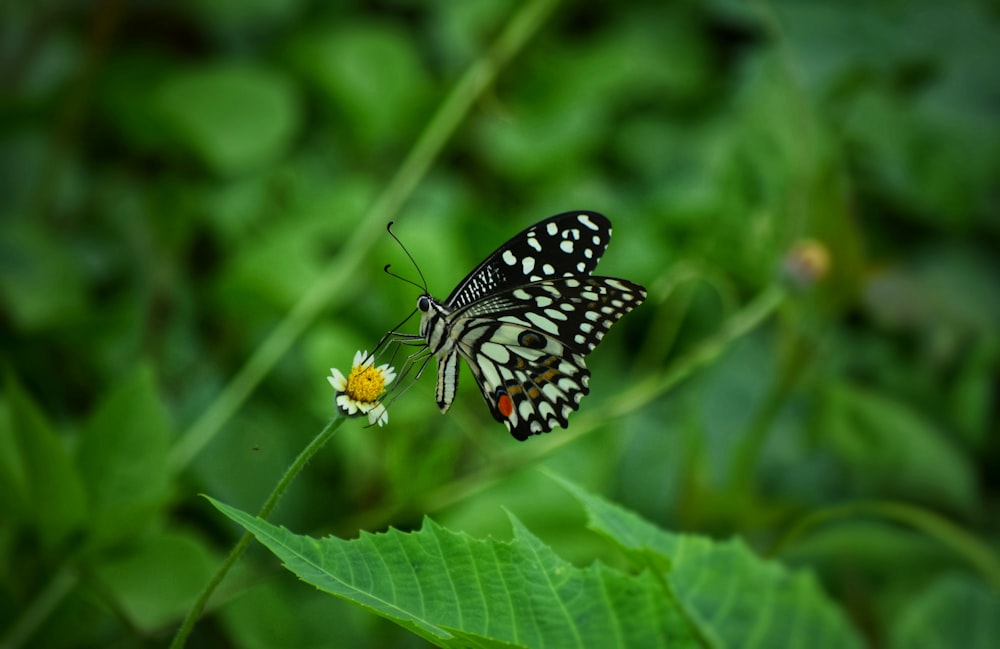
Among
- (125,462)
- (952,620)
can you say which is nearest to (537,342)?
(125,462)

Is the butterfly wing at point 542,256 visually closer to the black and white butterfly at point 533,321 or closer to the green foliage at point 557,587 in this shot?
the black and white butterfly at point 533,321

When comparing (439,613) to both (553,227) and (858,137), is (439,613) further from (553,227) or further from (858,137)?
(858,137)

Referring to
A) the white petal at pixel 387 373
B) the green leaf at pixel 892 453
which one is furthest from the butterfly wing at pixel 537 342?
the green leaf at pixel 892 453

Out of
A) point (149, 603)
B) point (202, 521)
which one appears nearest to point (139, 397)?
point (149, 603)

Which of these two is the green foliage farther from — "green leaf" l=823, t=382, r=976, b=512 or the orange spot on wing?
"green leaf" l=823, t=382, r=976, b=512

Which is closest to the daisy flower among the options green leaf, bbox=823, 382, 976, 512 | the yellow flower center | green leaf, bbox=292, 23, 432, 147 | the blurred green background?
the yellow flower center

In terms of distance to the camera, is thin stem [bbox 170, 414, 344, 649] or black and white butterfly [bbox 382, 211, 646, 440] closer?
thin stem [bbox 170, 414, 344, 649]

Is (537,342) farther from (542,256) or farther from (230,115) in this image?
(230,115)
